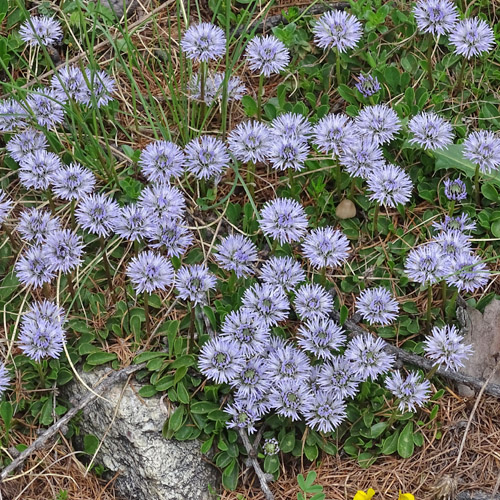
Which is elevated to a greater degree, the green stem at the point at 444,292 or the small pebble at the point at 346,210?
the small pebble at the point at 346,210

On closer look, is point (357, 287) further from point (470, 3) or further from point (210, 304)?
point (470, 3)

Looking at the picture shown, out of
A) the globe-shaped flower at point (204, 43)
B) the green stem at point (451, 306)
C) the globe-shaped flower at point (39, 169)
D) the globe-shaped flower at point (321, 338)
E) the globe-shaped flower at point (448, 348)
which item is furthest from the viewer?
the globe-shaped flower at point (204, 43)

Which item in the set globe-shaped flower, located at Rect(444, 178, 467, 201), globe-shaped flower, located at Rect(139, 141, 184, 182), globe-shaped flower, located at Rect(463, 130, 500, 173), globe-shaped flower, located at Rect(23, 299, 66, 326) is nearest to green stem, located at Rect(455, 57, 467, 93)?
globe-shaped flower, located at Rect(463, 130, 500, 173)

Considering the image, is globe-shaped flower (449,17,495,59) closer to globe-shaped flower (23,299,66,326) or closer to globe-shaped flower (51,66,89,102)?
globe-shaped flower (51,66,89,102)

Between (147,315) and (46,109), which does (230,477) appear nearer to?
(147,315)

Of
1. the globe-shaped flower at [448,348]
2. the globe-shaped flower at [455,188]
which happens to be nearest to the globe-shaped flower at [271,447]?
the globe-shaped flower at [448,348]

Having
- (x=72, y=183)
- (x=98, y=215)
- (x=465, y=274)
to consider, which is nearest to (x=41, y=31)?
(x=72, y=183)

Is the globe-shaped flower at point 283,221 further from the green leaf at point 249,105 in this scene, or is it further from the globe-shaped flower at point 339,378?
the green leaf at point 249,105
